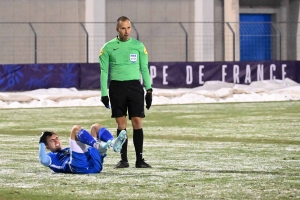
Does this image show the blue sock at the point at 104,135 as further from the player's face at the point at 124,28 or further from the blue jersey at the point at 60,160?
the player's face at the point at 124,28

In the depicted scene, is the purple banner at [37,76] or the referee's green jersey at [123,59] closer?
the referee's green jersey at [123,59]

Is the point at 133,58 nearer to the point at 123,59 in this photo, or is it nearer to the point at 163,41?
the point at 123,59

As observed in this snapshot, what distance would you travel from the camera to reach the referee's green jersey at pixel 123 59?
1232 cm

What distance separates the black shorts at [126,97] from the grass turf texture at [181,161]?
0.76m

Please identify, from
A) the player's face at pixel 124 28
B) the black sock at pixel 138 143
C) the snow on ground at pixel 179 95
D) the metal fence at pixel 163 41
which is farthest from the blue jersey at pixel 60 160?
the metal fence at pixel 163 41

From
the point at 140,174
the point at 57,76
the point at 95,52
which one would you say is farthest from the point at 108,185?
the point at 95,52

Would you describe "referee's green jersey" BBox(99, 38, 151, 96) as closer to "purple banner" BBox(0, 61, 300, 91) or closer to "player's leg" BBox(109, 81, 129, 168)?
"player's leg" BBox(109, 81, 129, 168)

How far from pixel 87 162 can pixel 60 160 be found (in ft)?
1.25

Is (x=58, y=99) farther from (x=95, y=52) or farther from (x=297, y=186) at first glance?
(x=297, y=186)

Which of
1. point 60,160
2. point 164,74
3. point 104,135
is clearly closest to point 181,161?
point 104,135

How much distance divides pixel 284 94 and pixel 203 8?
351 inches

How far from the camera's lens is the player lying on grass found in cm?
1126

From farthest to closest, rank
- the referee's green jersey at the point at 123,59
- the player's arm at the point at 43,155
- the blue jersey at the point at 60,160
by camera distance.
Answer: the referee's green jersey at the point at 123,59, the blue jersey at the point at 60,160, the player's arm at the point at 43,155

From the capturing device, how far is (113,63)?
12375mm
